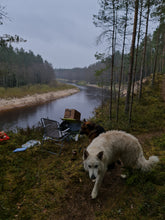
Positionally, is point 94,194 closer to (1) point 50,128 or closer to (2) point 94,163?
(2) point 94,163

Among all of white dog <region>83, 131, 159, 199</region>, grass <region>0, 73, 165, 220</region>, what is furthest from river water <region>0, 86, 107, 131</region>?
white dog <region>83, 131, 159, 199</region>

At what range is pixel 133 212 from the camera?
2605 mm

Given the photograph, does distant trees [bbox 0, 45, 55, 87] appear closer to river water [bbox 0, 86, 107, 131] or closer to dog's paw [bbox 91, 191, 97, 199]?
river water [bbox 0, 86, 107, 131]

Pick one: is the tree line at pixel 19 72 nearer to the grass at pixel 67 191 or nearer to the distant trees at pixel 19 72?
the distant trees at pixel 19 72

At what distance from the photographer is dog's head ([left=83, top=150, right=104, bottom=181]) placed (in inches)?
112

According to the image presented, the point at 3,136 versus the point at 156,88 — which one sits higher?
the point at 156,88

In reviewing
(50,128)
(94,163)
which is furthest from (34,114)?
(94,163)

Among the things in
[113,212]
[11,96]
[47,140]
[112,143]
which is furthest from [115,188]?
[11,96]

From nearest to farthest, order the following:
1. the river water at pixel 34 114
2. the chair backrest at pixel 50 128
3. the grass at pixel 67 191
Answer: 1. the grass at pixel 67 191
2. the chair backrest at pixel 50 128
3. the river water at pixel 34 114

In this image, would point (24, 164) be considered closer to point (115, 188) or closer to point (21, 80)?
point (115, 188)

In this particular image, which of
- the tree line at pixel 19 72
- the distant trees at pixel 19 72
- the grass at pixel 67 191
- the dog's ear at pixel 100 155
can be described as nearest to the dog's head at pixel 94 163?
the dog's ear at pixel 100 155

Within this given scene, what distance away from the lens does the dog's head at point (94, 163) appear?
2.85 m

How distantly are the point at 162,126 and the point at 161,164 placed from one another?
5224 millimetres

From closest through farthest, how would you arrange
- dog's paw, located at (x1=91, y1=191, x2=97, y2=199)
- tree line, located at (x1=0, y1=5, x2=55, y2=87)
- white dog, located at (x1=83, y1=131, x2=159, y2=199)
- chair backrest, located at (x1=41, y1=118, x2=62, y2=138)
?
dog's paw, located at (x1=91, y1=191, x2=97, y2=199)
white dog, located at (x1=83, y1=131, x2=159, y2=199)
chair backrest, located at (x1=41, y1=118, x2=62, y2=138)
tree line, located at (x1=0, y1=5, x2=55, y2=87)
